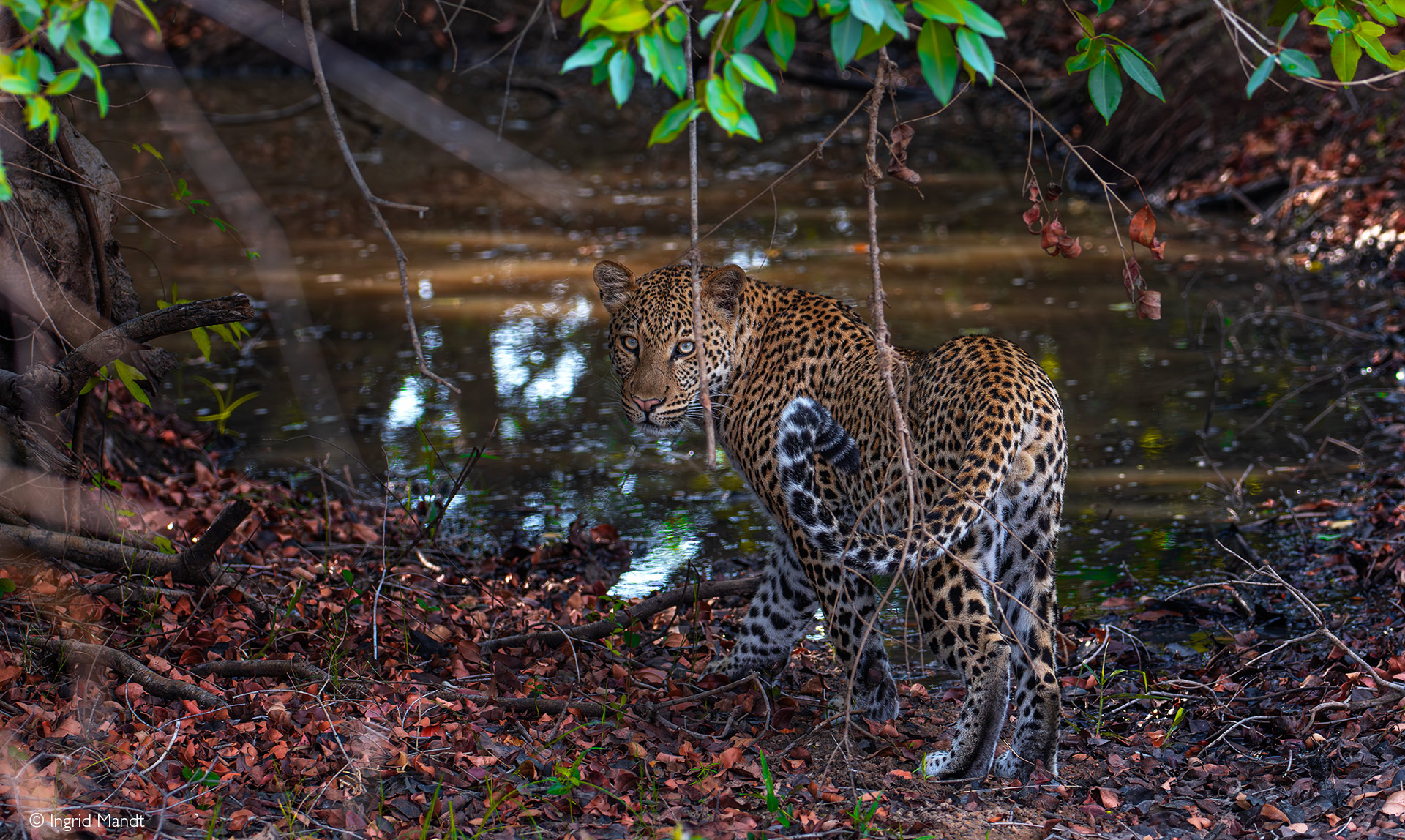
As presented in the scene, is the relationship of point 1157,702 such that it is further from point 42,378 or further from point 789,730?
point 42,378

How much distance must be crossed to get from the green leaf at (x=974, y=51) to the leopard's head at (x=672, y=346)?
7.58 ft

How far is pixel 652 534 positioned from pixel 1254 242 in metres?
7.62

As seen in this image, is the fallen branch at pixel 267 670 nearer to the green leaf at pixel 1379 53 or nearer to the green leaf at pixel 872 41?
the green leaf at pixel 872 41

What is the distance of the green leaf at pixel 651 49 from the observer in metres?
2.43

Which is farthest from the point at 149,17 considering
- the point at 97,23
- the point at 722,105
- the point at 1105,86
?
the point at 1105,86

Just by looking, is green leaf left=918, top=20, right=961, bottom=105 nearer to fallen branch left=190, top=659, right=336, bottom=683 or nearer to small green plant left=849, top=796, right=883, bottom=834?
small green plant left=849, top=796, right=883, bottom=834

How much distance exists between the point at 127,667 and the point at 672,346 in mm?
2179

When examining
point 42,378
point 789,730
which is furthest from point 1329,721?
point 42,378

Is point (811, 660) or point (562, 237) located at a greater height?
point (562, 237)

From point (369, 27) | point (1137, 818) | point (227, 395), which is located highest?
point (369, 27)

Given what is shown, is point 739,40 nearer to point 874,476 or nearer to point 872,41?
point 872,41

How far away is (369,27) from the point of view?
22109mm

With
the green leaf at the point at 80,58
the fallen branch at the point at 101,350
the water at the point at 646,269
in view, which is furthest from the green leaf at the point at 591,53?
the water at the point at 646,269

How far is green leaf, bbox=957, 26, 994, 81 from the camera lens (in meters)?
2.38
